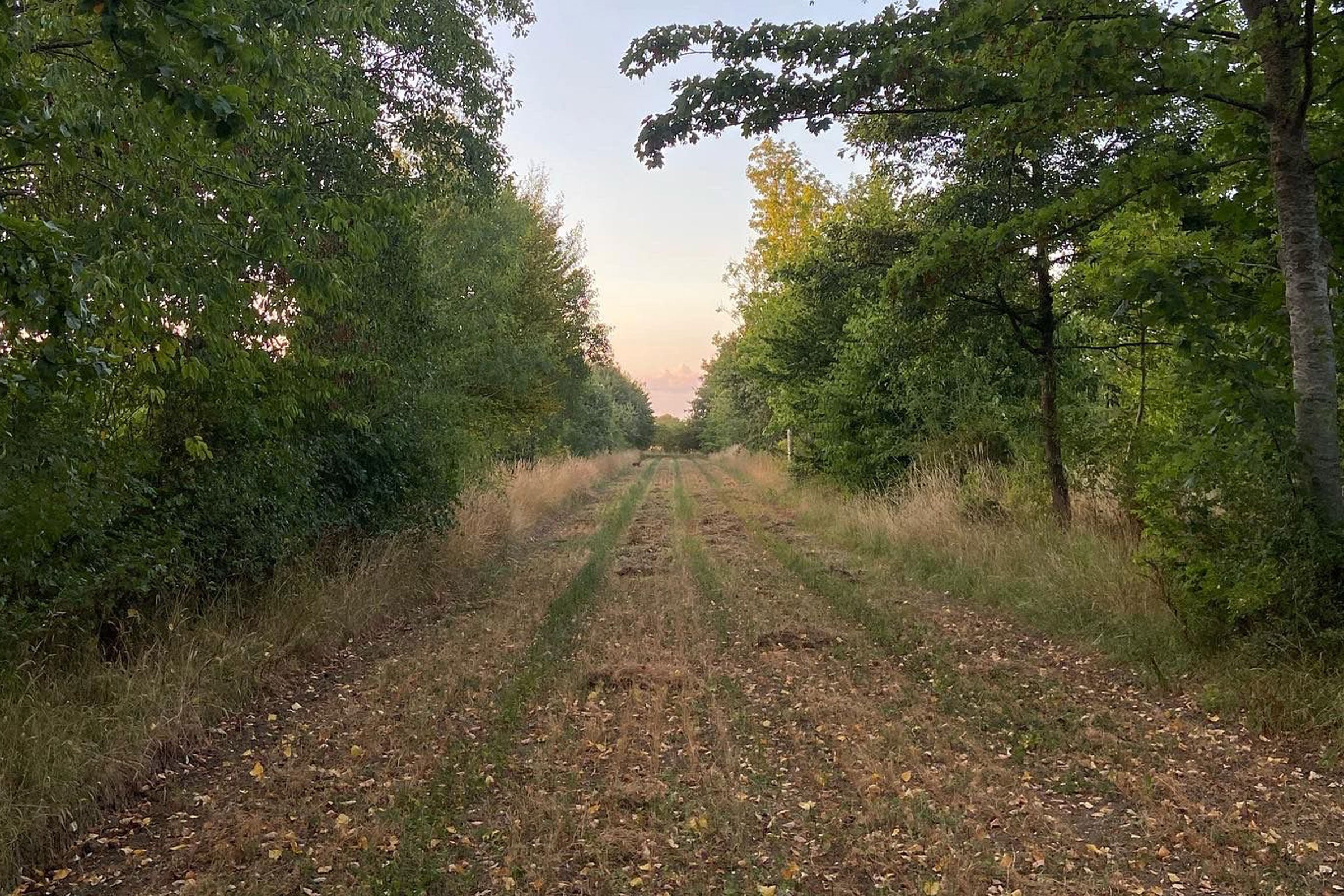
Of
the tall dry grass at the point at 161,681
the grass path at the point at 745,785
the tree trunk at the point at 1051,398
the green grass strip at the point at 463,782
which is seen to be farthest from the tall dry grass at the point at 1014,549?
the tall dry grass at the point at 161,681

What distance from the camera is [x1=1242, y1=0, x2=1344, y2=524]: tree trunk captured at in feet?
16.6

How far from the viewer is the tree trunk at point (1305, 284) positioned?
5.07 meters

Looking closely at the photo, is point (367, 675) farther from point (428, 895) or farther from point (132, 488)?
point (428, 895)

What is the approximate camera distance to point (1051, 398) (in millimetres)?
9461

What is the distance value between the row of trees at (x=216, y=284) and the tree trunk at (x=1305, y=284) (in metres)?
6.08

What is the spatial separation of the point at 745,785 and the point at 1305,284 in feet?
16.1

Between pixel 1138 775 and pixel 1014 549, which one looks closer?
pixel 1138 775

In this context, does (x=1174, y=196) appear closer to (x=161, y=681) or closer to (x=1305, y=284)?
(x=1305, y=284)

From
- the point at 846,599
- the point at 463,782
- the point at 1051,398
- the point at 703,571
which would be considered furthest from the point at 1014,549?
the point at 463,782

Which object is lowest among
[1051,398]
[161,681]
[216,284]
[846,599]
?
[846,599]

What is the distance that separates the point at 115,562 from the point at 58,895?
244cm

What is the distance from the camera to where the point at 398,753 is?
15.5 ft

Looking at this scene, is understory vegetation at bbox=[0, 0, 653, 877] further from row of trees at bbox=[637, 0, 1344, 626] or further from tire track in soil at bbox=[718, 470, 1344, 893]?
tire track in soil at bbox=[718, 470, 1344, 893]

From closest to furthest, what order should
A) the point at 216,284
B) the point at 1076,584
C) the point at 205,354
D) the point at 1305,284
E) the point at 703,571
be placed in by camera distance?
the point at 216,284, the point at 205,354, the point at 1305,284, the point at 1076,584, the point at 703,571
